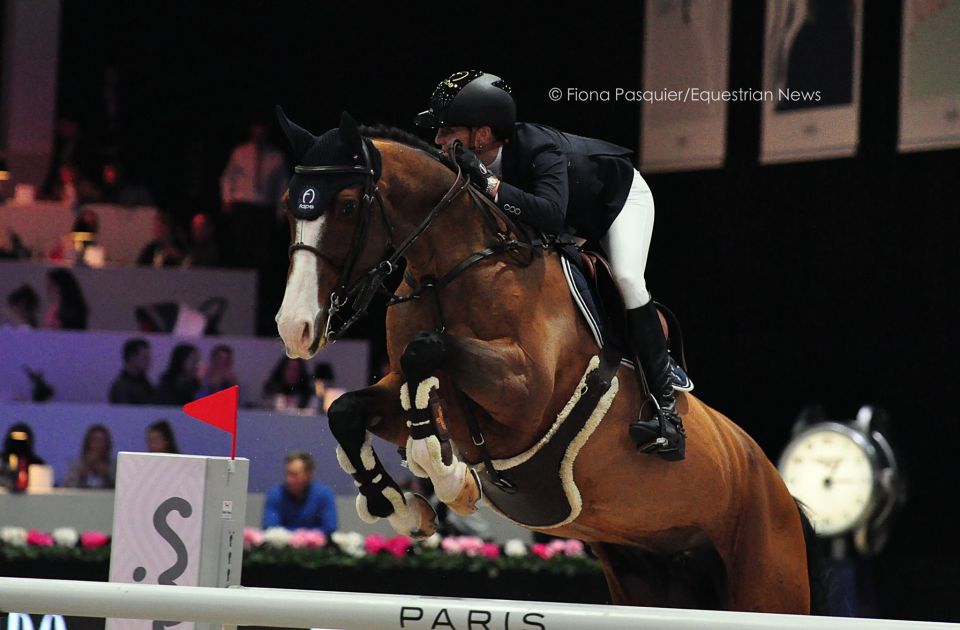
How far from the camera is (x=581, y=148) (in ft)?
13.1

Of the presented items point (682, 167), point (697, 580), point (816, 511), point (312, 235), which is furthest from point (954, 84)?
point (312, 235)

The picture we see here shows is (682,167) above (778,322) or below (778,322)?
above

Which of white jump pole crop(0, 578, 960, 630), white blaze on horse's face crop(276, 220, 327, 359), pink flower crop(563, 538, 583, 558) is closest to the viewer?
white jump pole crop(0, 578, 960, 630)

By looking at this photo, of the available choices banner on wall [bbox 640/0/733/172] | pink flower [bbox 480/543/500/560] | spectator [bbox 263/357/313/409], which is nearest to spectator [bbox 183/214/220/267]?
spectator [bbox 263/357/313/409]

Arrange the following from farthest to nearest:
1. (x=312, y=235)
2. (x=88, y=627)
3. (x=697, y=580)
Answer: (x=88, y=627)
(x=697, y=580)
(x=312, y=235)

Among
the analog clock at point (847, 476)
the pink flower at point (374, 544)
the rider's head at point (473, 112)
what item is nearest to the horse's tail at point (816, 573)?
the rider's head at point (473, 112)

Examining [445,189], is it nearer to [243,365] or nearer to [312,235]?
[312,235]

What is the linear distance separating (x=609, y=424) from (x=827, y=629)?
Result: 1.47 m

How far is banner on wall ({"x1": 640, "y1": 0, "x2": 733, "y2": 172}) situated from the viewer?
7863 millimetres

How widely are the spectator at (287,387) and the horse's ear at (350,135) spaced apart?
532 cm

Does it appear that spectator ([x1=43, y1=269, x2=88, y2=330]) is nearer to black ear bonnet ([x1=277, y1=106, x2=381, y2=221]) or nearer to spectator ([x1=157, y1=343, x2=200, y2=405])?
spectator ([x1=157, y1=343, x2=200, y2=405])

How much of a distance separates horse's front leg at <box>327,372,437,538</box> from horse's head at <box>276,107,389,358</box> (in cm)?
33

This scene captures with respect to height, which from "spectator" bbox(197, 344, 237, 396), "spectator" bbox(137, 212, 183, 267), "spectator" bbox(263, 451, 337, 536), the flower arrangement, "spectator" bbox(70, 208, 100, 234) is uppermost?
"spectator" bbox(70, 208, 100, 234)

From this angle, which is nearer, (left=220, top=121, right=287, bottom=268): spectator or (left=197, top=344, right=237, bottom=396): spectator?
(left=197, top=344, right=237, bottom=396): spectator
